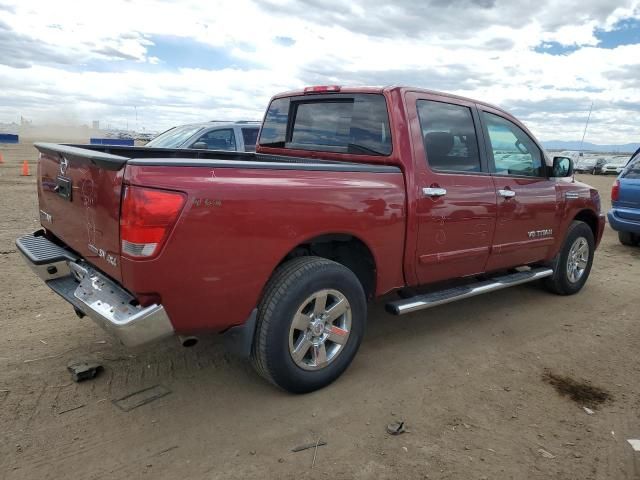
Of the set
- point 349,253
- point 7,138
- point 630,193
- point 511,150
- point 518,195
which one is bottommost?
point 7,138

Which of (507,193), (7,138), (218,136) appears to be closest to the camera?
(507,193)

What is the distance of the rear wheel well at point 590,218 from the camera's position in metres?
5.68

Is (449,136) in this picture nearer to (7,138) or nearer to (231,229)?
(231,229)

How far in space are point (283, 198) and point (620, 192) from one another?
24.4 feet

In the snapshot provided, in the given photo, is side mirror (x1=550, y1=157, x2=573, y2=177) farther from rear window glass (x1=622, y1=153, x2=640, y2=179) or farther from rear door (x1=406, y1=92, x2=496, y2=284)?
rear window glass (x1=622, y1=153, x2=640, y2=179)

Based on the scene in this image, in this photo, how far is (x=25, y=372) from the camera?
3.46 metres

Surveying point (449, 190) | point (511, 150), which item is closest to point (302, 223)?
point (449, 190)

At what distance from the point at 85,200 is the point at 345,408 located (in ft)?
6.44

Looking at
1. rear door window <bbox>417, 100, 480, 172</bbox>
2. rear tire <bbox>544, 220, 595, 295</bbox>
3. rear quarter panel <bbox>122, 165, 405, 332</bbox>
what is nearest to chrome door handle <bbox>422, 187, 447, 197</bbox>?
rear door window <bbox>417, 100, 480, 172</bbox>

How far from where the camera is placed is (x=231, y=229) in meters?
2.75

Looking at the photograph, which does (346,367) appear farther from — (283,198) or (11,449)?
(11,449)

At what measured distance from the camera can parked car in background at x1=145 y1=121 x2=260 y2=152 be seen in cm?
875

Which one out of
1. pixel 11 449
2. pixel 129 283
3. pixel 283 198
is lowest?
pixel 11 449

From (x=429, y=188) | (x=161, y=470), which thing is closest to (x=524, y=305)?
(x=429, y=188)
